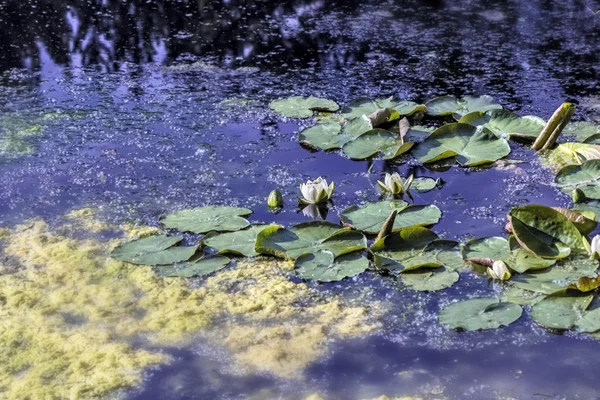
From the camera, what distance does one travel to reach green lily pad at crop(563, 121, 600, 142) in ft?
11.2

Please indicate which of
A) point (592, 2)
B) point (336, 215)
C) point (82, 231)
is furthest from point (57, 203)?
point (592, 2)

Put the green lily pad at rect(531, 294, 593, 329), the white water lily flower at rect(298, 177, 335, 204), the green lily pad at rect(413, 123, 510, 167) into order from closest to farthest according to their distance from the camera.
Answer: the green lily pad at rect(531, 294, 593, 329), the white water lily flower at rect(298, 177, 335, 204), the green lily pad at rect(413, 123, 510, 167)

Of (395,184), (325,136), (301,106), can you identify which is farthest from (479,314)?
(301,106)

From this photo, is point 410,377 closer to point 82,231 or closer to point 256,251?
point 256,251

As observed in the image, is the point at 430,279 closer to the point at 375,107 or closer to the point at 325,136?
the point at 325,136

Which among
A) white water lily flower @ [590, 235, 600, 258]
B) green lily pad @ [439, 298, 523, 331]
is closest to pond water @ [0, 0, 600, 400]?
green lily pad @ [439, 298, 523, 331]

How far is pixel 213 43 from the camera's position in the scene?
472cm

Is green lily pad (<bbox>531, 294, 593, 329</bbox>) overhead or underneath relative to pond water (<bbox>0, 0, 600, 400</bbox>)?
underneath

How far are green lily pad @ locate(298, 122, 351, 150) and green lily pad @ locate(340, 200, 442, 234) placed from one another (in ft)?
1.96

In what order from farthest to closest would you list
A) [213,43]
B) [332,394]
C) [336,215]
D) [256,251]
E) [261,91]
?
1. [213,43]
2. [261,91]
3. [336,215]
4. [256,251]
5. [332,394]

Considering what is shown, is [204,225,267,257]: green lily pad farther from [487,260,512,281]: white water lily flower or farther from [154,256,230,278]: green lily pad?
[487,260,512,281]: white water lily flower

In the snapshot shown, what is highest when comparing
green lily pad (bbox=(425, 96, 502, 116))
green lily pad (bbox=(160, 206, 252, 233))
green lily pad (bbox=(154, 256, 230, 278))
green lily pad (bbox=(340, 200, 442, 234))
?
green lily pad (bbox=(425, 96, 502, 116))

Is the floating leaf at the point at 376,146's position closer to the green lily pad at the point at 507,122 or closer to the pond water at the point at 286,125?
the pond water at the point at 286,125

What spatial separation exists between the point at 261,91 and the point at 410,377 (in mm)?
2291
